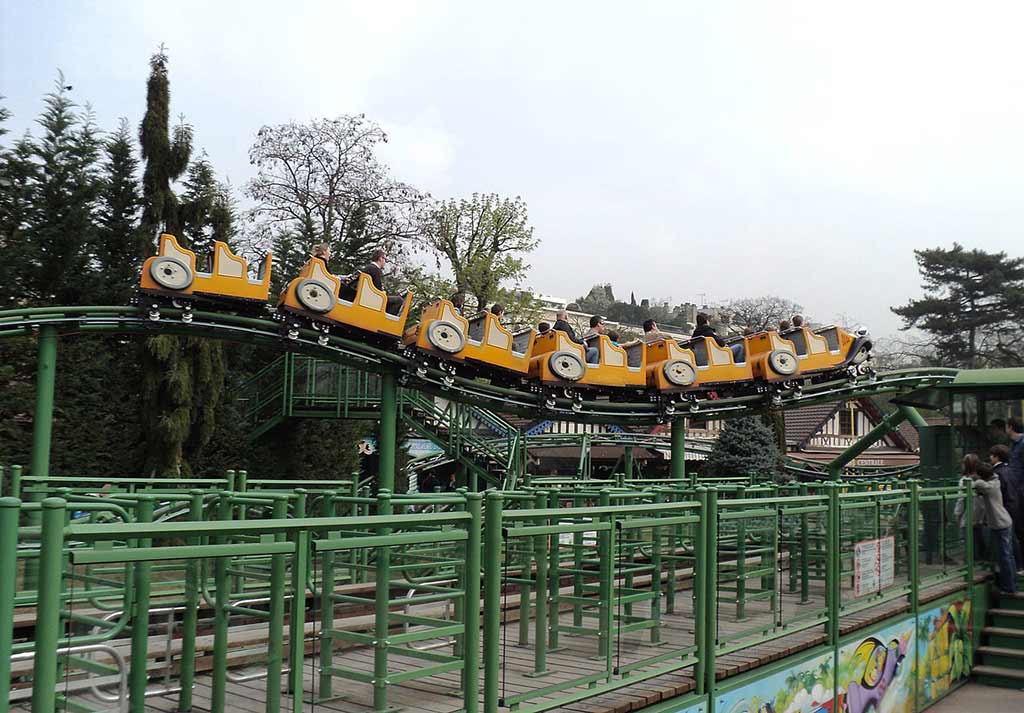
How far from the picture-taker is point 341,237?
108 ft

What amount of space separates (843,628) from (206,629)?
5742 millimetres

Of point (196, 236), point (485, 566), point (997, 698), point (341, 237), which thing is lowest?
point (997, 698)

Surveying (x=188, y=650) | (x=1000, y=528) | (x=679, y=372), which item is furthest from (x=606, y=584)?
(x=679, y=372)

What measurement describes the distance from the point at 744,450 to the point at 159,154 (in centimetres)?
1824

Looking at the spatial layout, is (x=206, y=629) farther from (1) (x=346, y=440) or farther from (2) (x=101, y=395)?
(1) (x=346, y=440)

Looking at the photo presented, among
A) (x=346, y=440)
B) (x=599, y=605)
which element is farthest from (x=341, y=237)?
(x=599, y=605)

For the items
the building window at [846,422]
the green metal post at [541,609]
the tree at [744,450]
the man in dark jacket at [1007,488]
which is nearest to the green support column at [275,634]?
the green metal post at [541,609]

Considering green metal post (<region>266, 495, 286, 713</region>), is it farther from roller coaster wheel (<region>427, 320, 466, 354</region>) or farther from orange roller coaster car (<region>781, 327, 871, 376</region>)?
orange roller coaster car (<region>781, 327, 871, 376</region>)

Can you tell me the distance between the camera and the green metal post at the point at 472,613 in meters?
4.92

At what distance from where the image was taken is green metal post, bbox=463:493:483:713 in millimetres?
4922

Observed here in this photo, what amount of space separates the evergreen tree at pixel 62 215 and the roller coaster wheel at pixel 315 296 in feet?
24.3

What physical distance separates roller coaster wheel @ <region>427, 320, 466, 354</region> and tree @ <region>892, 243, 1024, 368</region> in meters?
46.5

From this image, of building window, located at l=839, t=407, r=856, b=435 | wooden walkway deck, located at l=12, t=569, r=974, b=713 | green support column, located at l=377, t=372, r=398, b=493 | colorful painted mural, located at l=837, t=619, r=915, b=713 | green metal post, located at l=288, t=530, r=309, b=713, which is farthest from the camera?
building window, located at l=839, t=407, r=856, b=435

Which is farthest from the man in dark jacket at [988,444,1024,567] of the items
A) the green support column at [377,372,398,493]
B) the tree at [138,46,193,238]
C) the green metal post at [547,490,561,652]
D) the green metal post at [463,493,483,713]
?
the tree at [138,46,193,238]
